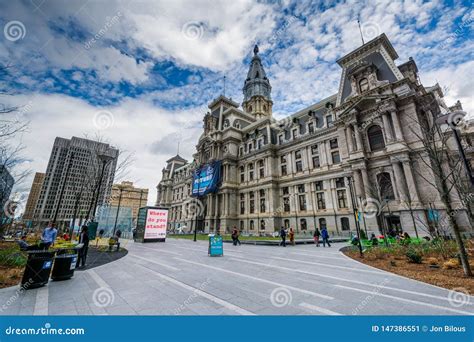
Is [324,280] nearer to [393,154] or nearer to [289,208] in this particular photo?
[393,154]

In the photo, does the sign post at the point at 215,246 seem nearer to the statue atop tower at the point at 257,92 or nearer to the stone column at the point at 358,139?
the stone column at the point at 358,139

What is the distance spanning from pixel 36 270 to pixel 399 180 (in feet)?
96.9

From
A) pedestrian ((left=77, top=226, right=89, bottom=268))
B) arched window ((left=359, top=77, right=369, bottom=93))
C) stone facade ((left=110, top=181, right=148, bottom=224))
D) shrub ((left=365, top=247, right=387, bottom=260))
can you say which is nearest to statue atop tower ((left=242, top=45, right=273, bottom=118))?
arched window ((left=359, top=77, right=369, bottom=93))

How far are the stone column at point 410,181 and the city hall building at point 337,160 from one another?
99 mm

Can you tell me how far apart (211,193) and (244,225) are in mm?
10711

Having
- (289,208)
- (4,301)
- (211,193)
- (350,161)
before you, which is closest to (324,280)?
(4,301)

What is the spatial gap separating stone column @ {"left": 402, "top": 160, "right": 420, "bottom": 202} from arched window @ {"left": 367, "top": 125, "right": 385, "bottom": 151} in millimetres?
3999

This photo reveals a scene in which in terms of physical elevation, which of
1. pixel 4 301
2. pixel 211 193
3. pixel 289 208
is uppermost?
pixel 211 193

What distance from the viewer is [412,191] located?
22.4 meters

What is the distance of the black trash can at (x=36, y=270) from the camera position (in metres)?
5.82

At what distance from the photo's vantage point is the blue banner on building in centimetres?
4606

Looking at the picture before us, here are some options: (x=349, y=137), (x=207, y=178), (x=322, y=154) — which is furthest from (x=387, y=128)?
(x=207, y=178)

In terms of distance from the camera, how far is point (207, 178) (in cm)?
4803

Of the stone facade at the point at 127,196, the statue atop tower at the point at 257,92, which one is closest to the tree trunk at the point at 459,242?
the stone facade at the point at 127,196
